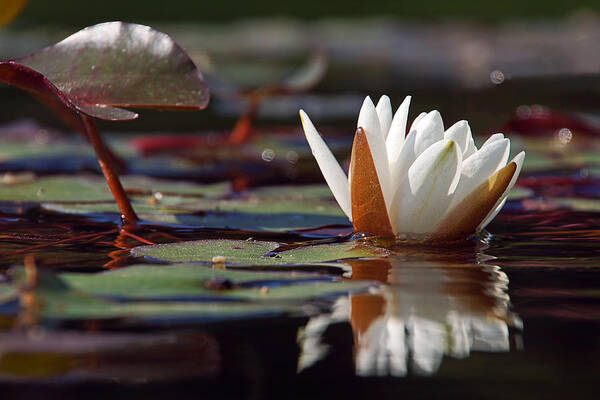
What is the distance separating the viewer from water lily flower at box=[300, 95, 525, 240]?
1269 mm

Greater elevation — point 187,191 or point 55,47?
point 55,47

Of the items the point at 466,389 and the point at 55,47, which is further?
the point at 55,47

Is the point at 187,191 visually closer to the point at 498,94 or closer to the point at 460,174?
the point at 460,174

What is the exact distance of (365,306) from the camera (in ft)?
3.33

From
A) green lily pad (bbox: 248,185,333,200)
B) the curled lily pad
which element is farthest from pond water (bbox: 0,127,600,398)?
green lily pad (bbox: 248,185,333,200)

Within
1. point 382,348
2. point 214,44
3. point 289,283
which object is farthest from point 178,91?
point 214,44

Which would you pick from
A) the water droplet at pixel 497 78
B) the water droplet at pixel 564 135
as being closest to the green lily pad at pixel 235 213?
the water droplet at pixel 564 135

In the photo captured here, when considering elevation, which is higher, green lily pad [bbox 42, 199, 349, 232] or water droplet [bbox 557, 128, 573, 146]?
water droplet [bbox 557, 128, 573, 146]

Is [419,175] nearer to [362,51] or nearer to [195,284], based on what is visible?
[195,284]

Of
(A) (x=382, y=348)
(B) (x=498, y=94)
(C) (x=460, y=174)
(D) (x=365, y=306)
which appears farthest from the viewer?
(B) (x=498, y=94)

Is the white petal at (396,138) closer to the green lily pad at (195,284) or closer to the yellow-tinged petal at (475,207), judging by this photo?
the yellow-tinged petal at (475,207)

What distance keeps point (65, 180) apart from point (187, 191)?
0.27 meters

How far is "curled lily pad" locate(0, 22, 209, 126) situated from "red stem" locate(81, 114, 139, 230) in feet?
0.21

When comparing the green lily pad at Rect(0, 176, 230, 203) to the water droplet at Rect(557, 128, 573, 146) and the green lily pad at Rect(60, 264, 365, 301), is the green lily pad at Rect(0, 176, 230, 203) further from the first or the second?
the water droplet at Rect(557, 128, 573, 146)
